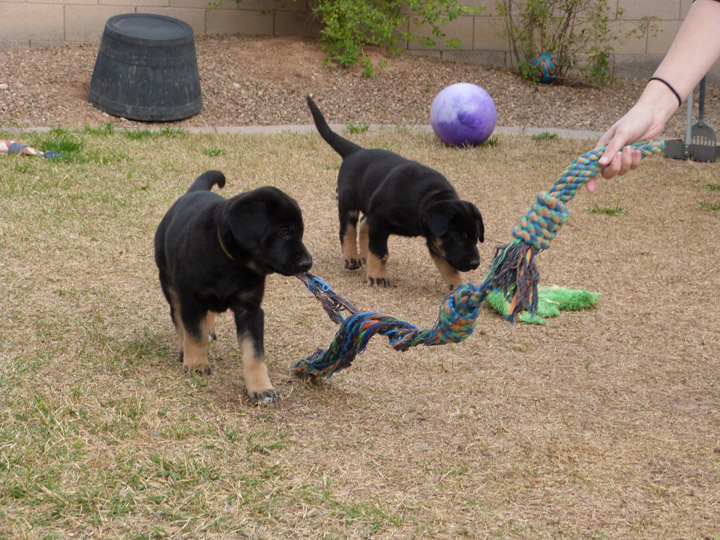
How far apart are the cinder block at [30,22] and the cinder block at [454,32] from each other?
471 cm

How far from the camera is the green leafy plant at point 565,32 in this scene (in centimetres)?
1119

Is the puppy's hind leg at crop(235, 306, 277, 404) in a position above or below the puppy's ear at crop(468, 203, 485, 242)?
below

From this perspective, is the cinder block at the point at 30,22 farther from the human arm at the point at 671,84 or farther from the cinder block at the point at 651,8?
the human arm at the point at 671,84

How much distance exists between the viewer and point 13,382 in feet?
10.3

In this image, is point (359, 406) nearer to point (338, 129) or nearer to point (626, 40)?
point (338, 129)

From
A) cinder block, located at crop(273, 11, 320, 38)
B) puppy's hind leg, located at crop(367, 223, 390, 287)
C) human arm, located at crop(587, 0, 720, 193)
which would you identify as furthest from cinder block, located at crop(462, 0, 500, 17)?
human arm, located at crop(587, 0, 720, 193)

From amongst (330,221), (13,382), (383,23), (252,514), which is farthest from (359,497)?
(383,23)

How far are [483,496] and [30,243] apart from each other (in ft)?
11.3

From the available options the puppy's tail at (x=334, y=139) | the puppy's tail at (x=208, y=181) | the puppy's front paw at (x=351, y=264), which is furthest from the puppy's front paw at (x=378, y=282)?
the puppy's tail at (x=208, y=181)

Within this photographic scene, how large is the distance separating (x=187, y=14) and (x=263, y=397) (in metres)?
9.08

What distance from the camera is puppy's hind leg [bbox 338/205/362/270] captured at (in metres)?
5.25

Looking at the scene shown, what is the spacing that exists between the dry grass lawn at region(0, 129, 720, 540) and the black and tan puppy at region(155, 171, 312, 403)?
0.18 metres

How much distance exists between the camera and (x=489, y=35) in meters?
11.8

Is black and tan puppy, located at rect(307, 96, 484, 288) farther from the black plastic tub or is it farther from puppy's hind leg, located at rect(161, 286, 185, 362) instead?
the black plastic tub
